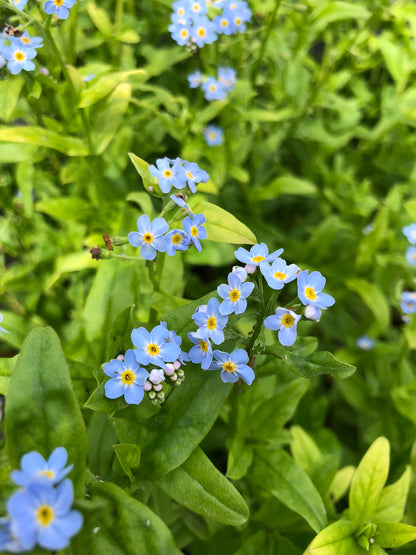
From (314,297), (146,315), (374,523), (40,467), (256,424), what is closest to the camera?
(40,467)

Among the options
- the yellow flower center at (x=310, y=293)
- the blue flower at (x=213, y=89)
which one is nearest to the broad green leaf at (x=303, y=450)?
the yellow flower center at (x=310, y=293)

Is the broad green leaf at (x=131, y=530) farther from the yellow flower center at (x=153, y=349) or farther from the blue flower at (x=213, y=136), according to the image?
the blue flower at (x=213, y=136)

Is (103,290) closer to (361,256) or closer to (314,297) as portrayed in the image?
(314,297)

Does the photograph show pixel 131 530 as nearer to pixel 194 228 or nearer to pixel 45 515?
pixel 45 515

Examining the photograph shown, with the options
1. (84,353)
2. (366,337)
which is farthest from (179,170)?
(366,337)

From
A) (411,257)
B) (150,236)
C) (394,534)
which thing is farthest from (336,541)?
(411,257)

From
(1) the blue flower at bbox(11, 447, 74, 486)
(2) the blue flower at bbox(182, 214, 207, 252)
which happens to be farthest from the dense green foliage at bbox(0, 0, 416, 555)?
(2) the blue flower at bbox(182, 214, 207, 252)
